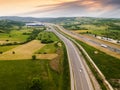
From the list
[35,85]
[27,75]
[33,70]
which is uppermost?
[35,85]

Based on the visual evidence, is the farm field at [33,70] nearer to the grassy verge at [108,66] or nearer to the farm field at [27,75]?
the farm field at [27,75]

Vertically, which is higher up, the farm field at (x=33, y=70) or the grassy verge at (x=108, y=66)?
the farm field at (x=33, y=70)

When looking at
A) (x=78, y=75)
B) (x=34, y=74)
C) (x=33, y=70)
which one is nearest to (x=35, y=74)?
(x=34, y=74)

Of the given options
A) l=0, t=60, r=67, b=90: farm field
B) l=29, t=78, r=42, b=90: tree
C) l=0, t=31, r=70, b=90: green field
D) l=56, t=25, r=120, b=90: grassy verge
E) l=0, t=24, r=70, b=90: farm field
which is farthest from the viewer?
l=56, t=25, r=120, b=90: grassy verge

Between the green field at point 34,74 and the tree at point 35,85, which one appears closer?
the tree at point 35,85

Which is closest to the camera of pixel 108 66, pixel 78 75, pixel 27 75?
pixel 27 75

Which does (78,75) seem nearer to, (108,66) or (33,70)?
(33,70)

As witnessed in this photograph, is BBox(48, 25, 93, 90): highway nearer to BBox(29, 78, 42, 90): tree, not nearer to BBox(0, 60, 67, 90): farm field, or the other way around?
BBox(0, 60, 67, 90): farm field

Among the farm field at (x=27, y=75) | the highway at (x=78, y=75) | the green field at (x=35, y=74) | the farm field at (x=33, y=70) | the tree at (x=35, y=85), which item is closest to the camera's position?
the tree at (x=35, y=85)

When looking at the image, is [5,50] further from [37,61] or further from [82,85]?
[82,85]

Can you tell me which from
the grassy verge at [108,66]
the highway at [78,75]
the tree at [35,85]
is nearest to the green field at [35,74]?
the tree at [35,85]

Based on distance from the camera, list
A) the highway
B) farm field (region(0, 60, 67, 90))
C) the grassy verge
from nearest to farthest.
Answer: the highway, farm field (region(0, 60, 67, 90)), the grassy verge

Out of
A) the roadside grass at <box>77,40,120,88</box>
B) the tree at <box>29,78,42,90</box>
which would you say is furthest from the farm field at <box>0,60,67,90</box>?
the roadside grass at <box>77,40,120,88</box>
